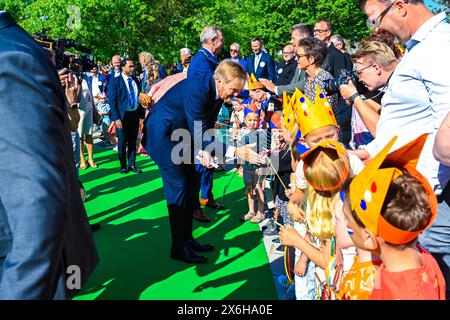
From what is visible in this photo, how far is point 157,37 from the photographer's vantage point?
22422 millimetres

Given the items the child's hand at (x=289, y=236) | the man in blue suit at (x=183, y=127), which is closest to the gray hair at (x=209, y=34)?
the man in blue suit at (x=183, y=127)

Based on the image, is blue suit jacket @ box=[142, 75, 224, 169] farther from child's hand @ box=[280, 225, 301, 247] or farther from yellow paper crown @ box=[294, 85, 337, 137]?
child's hand @ box=[280, 225, 301, 247]

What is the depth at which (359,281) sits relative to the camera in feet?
5.96

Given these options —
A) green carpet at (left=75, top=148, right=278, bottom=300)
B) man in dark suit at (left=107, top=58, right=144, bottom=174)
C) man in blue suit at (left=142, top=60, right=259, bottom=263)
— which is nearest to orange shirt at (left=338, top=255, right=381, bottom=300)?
green carpet at (left=75, top=148, right=278, bottom=300)

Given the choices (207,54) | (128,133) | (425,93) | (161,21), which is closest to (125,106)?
(128,133)

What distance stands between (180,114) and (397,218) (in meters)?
2.90

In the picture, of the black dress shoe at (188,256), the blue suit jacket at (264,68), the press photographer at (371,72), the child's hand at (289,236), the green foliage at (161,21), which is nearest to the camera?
the child's hand at (289,236)

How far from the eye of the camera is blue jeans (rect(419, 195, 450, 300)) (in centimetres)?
212

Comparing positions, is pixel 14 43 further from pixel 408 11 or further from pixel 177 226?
pixel 177 226

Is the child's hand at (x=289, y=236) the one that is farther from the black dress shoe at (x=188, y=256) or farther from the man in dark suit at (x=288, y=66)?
the man in dark suit at (x=288, y=66)

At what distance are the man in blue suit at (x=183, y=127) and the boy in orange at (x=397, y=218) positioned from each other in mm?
2455

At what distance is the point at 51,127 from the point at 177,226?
3.16 m

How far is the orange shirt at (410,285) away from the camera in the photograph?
5.18 feet
